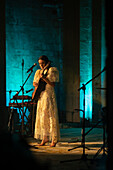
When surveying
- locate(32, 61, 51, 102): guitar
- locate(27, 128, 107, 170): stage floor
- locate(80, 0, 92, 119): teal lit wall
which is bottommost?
locate(27, 128, 107, 170): stage floor

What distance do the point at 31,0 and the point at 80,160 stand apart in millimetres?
6484

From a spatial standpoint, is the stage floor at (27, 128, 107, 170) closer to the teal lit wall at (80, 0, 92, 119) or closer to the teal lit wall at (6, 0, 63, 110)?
the teal lit wall at (80, 0, 92, 119)

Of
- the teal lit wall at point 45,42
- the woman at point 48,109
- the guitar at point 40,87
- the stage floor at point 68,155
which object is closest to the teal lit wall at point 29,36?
the teal lit wall at point 45,42

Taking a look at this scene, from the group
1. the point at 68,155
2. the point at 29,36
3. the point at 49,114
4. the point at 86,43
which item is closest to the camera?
the point at 68,155

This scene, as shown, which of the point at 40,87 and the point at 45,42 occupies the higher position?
the point at 45,42

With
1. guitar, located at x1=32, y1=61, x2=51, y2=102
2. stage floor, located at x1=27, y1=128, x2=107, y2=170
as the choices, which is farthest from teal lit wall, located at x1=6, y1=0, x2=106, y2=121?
guitar, located at x1=32, y1=61, x2=51, y2=102

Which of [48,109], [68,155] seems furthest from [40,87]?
[68,155]

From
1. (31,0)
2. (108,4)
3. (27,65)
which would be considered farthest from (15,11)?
(108,4)

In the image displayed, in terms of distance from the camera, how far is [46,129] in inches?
218

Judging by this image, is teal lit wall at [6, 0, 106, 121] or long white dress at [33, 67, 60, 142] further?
teal lit wall at [6, 0, 106, 121]

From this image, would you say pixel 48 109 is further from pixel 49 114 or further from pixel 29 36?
pixel 29 36

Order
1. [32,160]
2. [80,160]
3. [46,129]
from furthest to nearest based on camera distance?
1. [46,129]
2. [80,160]
3. [32,160]

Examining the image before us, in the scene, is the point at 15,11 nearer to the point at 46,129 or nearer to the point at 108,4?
the point at 46,129

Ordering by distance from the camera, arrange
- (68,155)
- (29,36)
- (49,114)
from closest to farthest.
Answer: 1. (68,155)
2. (49,114)
3. (29,36)
